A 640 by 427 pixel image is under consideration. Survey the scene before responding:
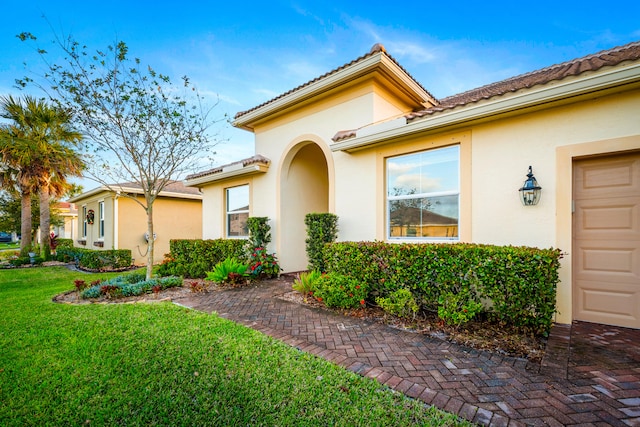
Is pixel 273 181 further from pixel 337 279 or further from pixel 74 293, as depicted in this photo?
pixel 74 293

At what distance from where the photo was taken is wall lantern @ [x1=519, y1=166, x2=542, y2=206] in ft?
14.7

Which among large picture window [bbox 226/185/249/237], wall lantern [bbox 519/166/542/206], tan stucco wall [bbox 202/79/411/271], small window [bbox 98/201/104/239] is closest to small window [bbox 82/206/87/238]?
small window [bbox 98/201/104/239]

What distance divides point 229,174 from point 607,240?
935cm

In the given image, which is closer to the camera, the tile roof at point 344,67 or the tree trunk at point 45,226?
the tile roof at point 344,67

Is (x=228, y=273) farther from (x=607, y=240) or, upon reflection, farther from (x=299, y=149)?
(x=607, y=240)

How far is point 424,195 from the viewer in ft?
19.4

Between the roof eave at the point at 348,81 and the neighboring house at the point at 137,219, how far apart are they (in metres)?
6.79

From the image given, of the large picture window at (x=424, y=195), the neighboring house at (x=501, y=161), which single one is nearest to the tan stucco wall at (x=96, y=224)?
the neighboring house at (x=501, y=161)

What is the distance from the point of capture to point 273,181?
888 cm

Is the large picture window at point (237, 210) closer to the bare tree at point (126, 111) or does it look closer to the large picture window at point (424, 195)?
the bare tree at point (126, 111)

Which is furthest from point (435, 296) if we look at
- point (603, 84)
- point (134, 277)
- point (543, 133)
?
point (134, 277)

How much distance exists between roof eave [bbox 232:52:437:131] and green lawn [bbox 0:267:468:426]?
600 cm

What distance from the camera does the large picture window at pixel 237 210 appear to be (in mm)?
9961

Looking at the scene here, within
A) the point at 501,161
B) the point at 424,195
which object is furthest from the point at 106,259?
the point at 501,161
